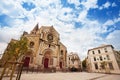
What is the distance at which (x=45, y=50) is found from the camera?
25906mm

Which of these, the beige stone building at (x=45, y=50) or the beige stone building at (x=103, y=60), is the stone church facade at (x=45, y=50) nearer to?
the beige stone building at (x=45, y=50)

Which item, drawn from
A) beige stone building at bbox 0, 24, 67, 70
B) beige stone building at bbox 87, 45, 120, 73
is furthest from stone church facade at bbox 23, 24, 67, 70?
beige stone building at bbox 87, 45, 120, 73

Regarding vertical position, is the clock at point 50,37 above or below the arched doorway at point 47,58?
above

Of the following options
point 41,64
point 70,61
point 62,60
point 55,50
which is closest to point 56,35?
point 55,50

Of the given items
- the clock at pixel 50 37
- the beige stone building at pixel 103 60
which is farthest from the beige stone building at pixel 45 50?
the beige stone building at pixel 103 60

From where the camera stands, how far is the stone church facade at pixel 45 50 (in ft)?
75.0

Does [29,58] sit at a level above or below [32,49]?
below

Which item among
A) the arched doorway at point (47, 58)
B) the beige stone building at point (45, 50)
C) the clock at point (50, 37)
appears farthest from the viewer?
the clock at point (50, 37)

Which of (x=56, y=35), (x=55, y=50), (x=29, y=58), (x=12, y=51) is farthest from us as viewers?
(x=56, y=35)

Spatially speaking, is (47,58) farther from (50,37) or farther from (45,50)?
(50,37)

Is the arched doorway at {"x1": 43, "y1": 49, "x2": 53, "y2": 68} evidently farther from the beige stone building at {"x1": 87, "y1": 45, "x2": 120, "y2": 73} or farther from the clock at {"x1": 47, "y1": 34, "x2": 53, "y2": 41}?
the beige stone building at {"x1": 87, "y1": 45, "x2": 120, "y2": 73}

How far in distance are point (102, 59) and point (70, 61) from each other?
2232 cm

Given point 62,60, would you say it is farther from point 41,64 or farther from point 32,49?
point 32,49

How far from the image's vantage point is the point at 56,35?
31.1m
